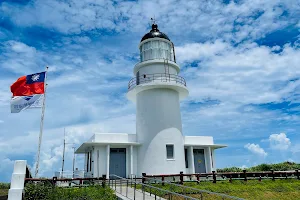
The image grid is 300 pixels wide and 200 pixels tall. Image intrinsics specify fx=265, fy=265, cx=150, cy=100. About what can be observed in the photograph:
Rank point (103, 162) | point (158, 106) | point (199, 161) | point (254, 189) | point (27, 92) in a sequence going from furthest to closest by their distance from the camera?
1. point (199, 161)
2. point (158, 106)
3. point (103, 162)
4. point (27, 92)
5. point (254, 189)

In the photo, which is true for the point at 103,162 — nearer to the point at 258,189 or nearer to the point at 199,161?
the point at 199,161

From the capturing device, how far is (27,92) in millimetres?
17812

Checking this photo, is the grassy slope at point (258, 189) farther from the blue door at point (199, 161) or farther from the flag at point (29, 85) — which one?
the flag at point (29, 85)

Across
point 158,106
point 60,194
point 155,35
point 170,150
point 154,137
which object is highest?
point 155,35

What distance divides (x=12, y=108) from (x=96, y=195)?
906 cm

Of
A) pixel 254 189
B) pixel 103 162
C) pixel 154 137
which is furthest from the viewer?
pixel 154 137

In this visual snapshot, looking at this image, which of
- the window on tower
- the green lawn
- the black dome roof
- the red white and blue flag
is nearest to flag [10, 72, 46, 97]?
the red white and blue flag

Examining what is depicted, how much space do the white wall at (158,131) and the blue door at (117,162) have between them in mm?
1249

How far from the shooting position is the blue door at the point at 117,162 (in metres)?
20.2

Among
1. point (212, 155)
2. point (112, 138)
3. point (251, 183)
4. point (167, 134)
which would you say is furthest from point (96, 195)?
point (212, 155)

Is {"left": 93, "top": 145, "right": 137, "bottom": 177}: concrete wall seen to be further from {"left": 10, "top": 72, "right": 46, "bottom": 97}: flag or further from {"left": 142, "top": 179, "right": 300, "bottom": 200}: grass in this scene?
{"left": 10, "top": 72, "right": 46, "bottom": 97}: flag

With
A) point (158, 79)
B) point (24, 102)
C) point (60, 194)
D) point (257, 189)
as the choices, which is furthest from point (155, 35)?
point (60, 194)

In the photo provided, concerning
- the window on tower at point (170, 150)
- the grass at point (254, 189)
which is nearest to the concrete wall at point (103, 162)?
the window on tower at point (170, 150)

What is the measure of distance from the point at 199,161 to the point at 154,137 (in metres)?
5.57
